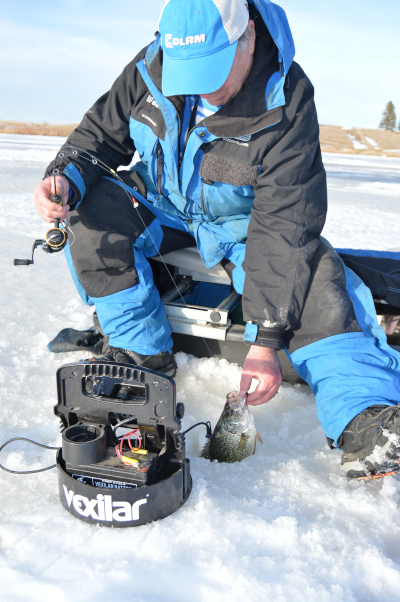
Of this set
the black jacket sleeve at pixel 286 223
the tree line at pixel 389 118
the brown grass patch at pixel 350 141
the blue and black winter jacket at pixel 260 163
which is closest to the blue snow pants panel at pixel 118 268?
the blue and black winter jacket at pixel 260 163

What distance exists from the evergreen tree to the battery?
68.3 metres

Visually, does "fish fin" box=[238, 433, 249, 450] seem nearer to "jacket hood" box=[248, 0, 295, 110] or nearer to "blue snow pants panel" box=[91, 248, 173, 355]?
"blue snow pants panel" box=[91, 248, 173, 355]

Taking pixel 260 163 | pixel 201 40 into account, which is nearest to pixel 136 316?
pixel 260 163

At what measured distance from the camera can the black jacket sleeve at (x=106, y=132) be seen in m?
1.99

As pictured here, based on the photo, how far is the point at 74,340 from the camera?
2260 millimetres

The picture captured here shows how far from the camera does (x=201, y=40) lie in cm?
152

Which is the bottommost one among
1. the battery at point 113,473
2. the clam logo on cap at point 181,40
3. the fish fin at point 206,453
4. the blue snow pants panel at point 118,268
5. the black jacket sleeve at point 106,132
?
the fish fin at point 206,453

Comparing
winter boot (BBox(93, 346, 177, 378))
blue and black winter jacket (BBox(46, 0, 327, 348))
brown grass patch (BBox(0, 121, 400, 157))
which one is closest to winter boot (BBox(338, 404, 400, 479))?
blue and black winter jacket (BBox(46, 0, 327, 348))

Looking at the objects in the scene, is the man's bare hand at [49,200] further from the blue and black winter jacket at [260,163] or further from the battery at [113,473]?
the battery at [113,473]

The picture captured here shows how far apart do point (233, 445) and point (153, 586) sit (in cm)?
58

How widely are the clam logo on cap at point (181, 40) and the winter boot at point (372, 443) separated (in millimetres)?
1350

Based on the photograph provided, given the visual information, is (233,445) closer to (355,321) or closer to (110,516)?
(110,516)

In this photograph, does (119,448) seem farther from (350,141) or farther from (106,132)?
(350,141)

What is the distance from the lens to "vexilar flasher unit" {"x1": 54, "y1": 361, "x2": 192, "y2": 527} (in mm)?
1208
